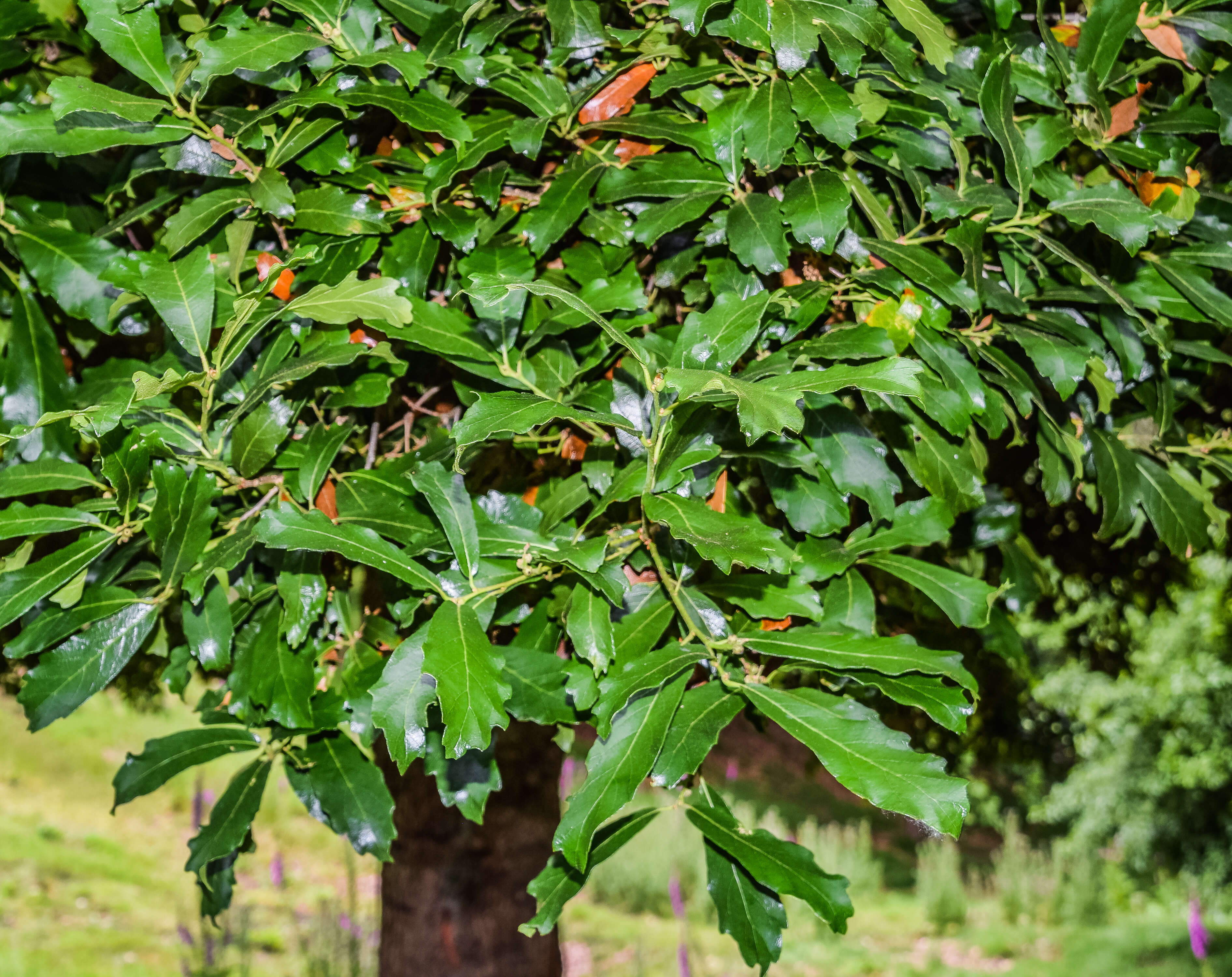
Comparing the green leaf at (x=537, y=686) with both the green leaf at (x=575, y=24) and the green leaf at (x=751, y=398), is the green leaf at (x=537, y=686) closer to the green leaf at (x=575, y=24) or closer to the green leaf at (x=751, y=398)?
the green leaf at (x=751, y=398)

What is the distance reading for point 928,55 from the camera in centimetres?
112

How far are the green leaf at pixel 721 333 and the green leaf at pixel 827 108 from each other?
20 centimetres

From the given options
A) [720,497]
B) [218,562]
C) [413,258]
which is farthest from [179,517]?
[720,497]

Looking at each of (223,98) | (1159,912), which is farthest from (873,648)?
(1159,912)

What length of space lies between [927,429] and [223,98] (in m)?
1.01

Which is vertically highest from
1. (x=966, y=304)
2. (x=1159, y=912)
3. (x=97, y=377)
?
(x=966, y=304)

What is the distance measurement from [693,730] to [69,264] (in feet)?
3.36

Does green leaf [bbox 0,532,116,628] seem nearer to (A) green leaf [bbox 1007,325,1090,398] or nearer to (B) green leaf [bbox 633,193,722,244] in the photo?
(B) green leaf [bbox 633,193,722,244]

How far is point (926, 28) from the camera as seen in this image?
1.11 metres

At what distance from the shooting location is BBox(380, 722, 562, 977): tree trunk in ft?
8.09

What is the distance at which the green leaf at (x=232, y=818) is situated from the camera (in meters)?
1.18

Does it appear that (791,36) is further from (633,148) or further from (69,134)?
(69,134)

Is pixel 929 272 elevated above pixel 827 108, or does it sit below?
below

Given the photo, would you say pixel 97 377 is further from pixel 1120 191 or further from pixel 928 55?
pixel 1120 191
